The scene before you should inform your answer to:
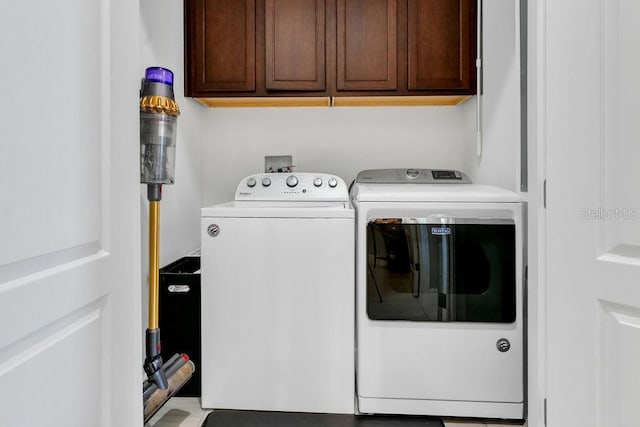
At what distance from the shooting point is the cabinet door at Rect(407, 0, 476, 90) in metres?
2.03

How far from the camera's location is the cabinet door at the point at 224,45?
206cm

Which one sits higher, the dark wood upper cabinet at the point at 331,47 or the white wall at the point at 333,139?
the dark wood upper cabinet at the point at 331,47

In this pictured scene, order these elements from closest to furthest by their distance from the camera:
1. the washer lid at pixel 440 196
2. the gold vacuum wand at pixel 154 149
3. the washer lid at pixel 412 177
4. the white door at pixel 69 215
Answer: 1. the white door at pixel 69 215
2. the gold vacuum wand at pixel 154 149
3. the washer lid at pixel 440 196
4. the washer lid at pixel 412 177

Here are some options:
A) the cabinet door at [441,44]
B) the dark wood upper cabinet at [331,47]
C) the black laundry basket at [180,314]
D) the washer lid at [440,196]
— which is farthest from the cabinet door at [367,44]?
the black laundry basket at [180,314]

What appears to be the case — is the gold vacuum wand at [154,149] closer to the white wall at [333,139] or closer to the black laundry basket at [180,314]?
the black laundry basket at [180,314]

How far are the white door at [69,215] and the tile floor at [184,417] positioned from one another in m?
0.68

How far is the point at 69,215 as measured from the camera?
0.69 m

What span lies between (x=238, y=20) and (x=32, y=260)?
1.84 metres

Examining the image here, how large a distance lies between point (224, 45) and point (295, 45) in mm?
386

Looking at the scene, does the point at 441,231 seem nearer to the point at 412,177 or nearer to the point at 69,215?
the point at 412,177
